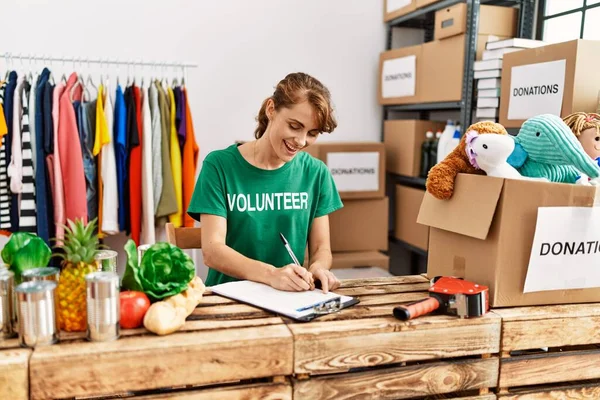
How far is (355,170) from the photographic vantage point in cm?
323

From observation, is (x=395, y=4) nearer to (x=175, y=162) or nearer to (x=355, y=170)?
(x=355, y=170)

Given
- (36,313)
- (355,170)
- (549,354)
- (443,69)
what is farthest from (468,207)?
(355,170)

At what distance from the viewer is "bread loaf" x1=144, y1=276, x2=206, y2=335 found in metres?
0.97

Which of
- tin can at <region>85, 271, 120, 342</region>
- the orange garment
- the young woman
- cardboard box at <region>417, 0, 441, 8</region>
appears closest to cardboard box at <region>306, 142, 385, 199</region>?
the orange garment

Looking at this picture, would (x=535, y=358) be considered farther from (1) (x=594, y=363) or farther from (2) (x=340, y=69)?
(2) (x=340, y=69)

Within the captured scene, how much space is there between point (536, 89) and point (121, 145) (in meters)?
1.93

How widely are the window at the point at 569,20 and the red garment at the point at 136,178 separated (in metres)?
2.17

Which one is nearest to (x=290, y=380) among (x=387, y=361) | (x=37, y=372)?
(x=387, y=361)

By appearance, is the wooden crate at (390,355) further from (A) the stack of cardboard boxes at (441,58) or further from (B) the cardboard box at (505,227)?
(A) the stack of cardboard boxes at (441,58)

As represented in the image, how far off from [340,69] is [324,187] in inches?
78.4

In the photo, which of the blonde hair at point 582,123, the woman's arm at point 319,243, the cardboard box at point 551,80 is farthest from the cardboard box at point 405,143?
the blonde hair at point 582,123

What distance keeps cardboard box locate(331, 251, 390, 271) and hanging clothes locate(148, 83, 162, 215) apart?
1064 millimetres

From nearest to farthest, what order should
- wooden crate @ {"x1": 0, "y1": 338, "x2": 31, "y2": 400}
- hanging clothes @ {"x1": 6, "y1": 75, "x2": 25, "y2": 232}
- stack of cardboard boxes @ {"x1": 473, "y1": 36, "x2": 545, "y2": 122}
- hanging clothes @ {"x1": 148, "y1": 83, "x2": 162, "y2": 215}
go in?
wooden crate @ {"x1": 0, "y1": 338, "x2": 31, "y2": 400} → stack of cardboard boxes @ {"x1": 473, "y1": 36, "x2": 545, "y2": 122} → hanging clothes @ {"x1": 6, "y1": 75, "x2": 25, "y2": 232} → hanging clothes @ {"x1": 148, "y1": 83, "x2": 162, "y2": 215}

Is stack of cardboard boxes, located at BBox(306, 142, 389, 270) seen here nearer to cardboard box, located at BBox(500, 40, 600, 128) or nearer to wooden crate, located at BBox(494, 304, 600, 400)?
cardboard box, located at BBox(500, 40, 600, 128)
